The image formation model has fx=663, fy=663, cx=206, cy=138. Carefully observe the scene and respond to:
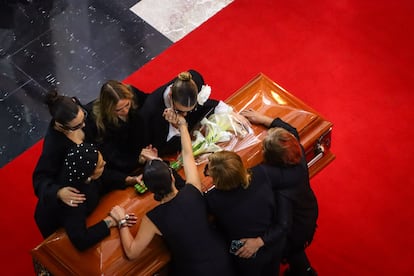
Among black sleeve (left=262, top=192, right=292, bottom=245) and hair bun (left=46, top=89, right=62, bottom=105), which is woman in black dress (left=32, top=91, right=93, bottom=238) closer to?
hair bun (left=46, top=89, right=62, bottom=105)

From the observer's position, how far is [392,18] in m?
5.95

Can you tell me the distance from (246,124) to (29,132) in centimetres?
206

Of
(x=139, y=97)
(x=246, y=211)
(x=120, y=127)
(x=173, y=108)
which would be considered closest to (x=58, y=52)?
(x=139, y=97)

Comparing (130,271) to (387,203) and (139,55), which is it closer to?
(387,203)

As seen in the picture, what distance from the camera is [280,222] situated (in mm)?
3605

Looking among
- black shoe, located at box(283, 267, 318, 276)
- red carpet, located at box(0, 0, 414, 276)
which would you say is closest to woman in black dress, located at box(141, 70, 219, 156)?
black shoe, located at box(283, 267, 318, 276)

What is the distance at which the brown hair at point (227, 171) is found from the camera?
337cm

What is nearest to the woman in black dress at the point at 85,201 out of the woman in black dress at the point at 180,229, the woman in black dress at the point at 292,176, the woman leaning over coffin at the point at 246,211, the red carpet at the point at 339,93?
the woman in black dress at the point at 180,229

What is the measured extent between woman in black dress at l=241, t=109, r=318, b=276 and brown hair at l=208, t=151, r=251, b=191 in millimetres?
266

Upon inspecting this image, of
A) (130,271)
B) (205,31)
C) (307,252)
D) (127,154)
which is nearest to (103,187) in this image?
(127,154)

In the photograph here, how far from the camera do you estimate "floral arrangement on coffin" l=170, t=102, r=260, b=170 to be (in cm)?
397

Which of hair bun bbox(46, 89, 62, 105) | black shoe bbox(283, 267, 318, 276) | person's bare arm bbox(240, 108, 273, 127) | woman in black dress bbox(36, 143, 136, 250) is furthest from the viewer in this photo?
black shoe bbox(283, 267, 318, 276)

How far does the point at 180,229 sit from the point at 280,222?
0.59 m

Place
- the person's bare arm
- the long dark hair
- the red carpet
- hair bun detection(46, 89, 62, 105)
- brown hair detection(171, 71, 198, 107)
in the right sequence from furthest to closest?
1. the red carpet
2. the person's bare arm
3. brown hair detection(171, 71, 198, 107)
4. hair bun detection(46, 89, 62, 105)
5. the long dark hair
